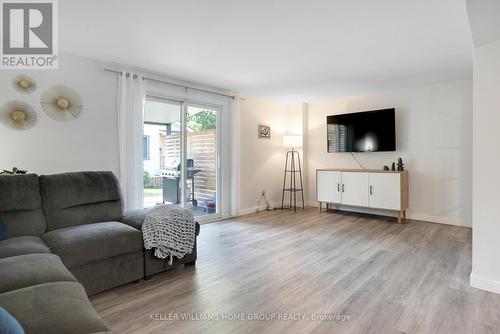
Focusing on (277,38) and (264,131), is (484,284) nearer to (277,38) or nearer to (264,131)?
(277,38)

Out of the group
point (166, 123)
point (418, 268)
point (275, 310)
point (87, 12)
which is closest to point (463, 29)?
point (418, 268)

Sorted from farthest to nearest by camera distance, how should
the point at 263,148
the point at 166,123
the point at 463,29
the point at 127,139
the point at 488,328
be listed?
the point at 263,148 < the point at 166,123 < the point at 127,139 < the point at 463,29 < the point at 488,328

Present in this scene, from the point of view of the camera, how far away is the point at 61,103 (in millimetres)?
3000

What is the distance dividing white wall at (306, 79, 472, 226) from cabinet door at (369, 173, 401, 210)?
47 cm

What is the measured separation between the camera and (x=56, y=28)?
2.48 m

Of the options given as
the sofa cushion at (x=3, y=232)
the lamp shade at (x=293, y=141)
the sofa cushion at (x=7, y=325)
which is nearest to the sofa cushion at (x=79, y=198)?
the sofa cushion at (x=3, y=232)

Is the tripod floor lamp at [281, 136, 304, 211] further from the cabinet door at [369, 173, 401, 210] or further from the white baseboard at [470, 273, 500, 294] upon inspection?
the white baseboard at [470, 273, 500, 294]

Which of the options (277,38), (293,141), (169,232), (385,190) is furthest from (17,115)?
(385,190)

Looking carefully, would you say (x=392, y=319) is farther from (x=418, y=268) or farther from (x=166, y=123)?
(x=166, y=123)

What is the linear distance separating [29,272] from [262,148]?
4342 millimetres

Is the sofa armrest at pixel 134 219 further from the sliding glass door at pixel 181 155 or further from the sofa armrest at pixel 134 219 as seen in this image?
the sliding glass door at pixel 181 155

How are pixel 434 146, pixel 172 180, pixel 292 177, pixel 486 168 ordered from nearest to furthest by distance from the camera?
1. pixel 486 168
2. pixel 172 180
3. pixel 434 146
4. pixel 292 177

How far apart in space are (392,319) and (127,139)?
3.27 m

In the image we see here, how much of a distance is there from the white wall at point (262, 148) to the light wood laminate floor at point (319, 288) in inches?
64.8
